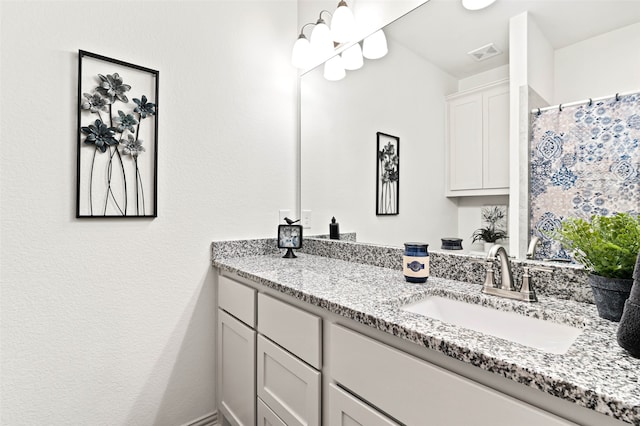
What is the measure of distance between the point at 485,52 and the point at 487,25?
0.10 metres

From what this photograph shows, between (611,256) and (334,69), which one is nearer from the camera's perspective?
(611,256)

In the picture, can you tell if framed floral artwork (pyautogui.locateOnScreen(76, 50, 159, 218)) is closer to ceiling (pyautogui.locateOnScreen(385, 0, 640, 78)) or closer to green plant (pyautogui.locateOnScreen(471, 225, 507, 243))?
ceiling (pyautogui.locateOnScreen(385, 0, 640, 78))

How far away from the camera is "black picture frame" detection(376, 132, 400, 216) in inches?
59.9

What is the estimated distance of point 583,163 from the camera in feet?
3.17

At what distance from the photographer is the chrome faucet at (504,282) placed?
3.22 ft

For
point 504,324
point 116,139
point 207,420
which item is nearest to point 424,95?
point 504,324

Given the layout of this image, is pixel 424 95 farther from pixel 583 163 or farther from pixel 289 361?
pixel 289 361

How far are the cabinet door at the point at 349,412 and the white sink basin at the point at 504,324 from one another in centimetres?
29

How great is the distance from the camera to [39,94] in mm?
1243

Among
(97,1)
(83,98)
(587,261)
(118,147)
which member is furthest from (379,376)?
(97,1)

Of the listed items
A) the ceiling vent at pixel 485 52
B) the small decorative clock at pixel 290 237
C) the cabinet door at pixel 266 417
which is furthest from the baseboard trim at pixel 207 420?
the ceiling vent at pixel 485 52

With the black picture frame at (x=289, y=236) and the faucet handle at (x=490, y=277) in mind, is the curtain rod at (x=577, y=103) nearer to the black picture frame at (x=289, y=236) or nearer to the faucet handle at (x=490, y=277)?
the faucet handle at (x=490, y=277)

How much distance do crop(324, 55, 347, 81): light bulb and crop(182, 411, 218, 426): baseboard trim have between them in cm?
184

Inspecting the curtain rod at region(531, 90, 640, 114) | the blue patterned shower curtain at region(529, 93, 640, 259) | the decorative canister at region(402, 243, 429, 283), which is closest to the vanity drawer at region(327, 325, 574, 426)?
the decorative canister at region(402, 243, 429, 283)
